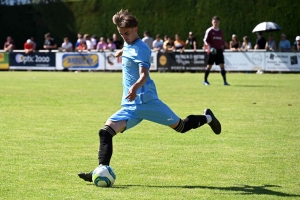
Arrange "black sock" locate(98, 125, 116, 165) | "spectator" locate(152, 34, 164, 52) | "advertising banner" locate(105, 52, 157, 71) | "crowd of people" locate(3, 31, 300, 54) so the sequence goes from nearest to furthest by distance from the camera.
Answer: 1. "black sock" locate(98, 125, 116, 165)
2. "crowd of people" locate(3, 31, 300, 54)
3. "spectator" locate(152, 34, 164, 52)
4. "advertising banner" locate(105, 52, 157, 71)

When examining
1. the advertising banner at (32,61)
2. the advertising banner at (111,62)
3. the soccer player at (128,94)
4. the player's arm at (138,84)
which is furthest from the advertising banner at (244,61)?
the player's arm at (138,84)

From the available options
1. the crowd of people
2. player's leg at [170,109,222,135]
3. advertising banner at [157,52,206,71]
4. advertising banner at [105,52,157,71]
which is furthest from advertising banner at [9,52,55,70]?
player's leg at [170,109,222,135]

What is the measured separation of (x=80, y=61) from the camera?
38.6m

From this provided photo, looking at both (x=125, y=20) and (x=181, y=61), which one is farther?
(x=181, y=61)

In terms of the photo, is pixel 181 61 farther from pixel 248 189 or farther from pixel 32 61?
pixel 248 189

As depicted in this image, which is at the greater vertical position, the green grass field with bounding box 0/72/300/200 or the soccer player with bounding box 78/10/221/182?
the soccer player with bounding box 78/10/221/182

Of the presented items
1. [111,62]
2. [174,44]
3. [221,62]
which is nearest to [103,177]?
[221,62]

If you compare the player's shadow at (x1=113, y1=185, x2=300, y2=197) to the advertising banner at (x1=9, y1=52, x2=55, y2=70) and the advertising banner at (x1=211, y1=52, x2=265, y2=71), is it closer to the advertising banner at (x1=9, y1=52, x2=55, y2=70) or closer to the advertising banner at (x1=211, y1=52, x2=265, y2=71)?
the advertising banner at (x1=211, y1=52, x2=265, y2=71)

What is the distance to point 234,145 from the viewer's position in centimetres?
1091

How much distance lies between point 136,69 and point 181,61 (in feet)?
92.8

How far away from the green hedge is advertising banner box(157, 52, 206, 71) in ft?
20.3

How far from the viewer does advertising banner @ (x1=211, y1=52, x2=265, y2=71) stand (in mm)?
34062

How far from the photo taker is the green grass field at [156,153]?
7.56 meters

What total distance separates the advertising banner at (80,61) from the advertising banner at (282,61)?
28.9 feet
